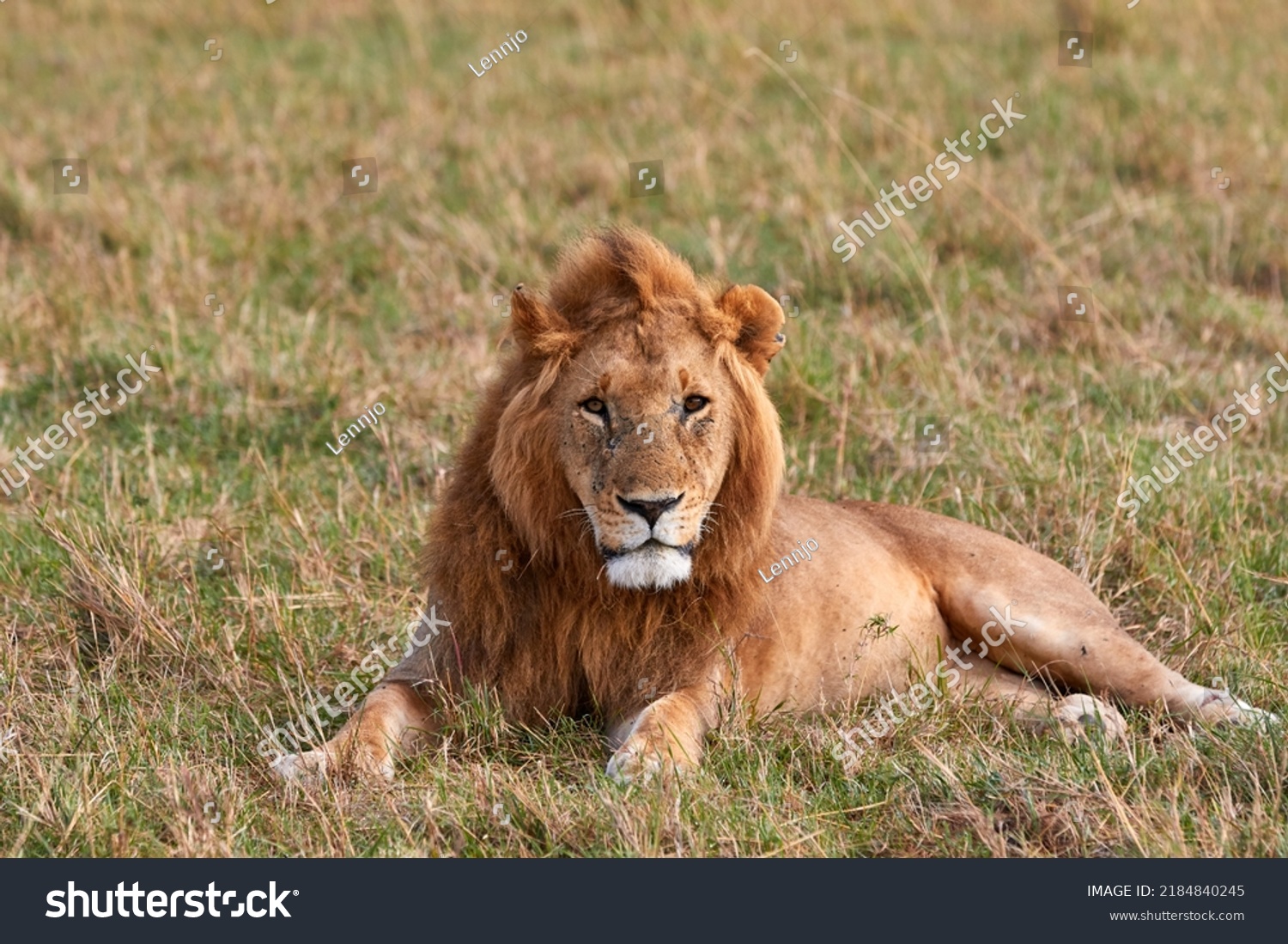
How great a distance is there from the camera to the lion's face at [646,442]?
460cm

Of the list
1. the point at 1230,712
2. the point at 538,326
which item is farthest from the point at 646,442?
the point at 1230,712

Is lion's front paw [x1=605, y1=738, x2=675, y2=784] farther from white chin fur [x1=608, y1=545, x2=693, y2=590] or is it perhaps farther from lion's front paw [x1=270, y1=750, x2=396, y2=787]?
lion's front paw [x1=270, y1=750, x2=396, y2=787]

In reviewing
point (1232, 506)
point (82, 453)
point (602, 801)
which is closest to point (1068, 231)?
point (1232, 506)

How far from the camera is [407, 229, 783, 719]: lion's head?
467 centimetres

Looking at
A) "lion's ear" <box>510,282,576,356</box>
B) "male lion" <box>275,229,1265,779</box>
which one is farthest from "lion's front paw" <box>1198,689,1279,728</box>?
"lion's ear" <box>510,282,576,356</box>

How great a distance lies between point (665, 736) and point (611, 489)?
2.26 feet

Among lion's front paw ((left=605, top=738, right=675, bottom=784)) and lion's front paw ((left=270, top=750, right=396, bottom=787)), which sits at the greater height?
lion's front paw ((left=605, top=738, right=675, bottom=784))

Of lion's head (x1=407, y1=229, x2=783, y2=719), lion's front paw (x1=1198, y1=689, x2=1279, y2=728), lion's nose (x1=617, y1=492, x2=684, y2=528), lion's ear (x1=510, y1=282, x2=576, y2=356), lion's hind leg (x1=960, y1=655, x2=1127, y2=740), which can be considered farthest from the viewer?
lion's hind leg (x1=960, y1=655, x2=1127, y2=740)

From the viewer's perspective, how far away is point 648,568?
463cm

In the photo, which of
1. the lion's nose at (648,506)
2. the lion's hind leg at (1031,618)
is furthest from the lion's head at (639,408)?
the lion's hind leg at (1031,618)

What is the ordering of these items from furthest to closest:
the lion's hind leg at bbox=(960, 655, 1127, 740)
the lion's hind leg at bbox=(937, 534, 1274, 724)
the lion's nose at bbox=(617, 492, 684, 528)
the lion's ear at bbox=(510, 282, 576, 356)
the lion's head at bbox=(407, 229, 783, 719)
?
the lion's hind leg at bbox=(937, 534, 1274, 724), the lion's hind leg at bbox=(960, 655, 1127, 740), the lion's ear at bbox=(510, 282, 576, 356), the lion's head at bbox=(407, 229, 783, 719), the lion's nose at bbox=(617, 492, 684, 528)

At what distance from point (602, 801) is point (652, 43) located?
9577 millimetres

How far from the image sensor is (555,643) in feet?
16.6

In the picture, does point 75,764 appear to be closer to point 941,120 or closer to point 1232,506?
point 1232,506
